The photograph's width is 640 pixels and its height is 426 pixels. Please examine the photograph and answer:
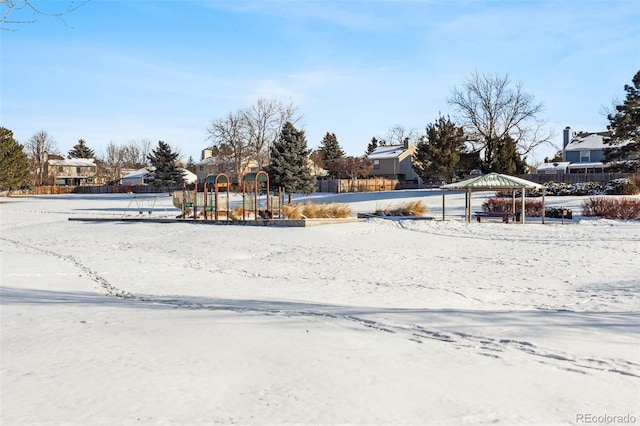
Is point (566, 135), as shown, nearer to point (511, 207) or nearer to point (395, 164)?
point (395, 164)

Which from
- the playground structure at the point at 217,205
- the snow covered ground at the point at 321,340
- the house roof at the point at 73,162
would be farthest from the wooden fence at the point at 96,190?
Result: the snow covered ground at the point at 321,340

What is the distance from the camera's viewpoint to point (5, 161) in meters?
60.0

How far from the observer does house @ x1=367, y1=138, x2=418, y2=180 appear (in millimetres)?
80812

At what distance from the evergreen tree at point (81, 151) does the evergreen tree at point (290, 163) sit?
103 m

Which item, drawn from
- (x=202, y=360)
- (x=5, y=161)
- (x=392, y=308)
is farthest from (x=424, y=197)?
(x=5, y=161)

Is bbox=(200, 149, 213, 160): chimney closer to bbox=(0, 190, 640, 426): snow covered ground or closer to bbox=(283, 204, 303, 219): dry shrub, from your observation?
bbox=(283, 204, 303, 219): dry shrub

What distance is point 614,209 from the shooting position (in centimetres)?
2970

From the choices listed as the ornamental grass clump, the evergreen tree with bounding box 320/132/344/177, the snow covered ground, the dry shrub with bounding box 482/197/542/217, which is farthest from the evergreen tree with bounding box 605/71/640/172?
the evergreen tree with bounding box 320/132/344/177

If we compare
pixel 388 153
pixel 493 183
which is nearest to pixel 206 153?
pixel 388 153

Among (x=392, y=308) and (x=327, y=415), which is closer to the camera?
(x=327, y=415)

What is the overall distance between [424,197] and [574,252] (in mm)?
29324

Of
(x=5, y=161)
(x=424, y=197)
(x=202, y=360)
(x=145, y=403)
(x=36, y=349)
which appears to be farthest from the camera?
(x=5, y=161)

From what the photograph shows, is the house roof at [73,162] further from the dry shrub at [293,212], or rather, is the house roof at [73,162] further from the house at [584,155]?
the dry shrub at [293,212]

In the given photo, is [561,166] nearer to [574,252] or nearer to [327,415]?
[574,252]
